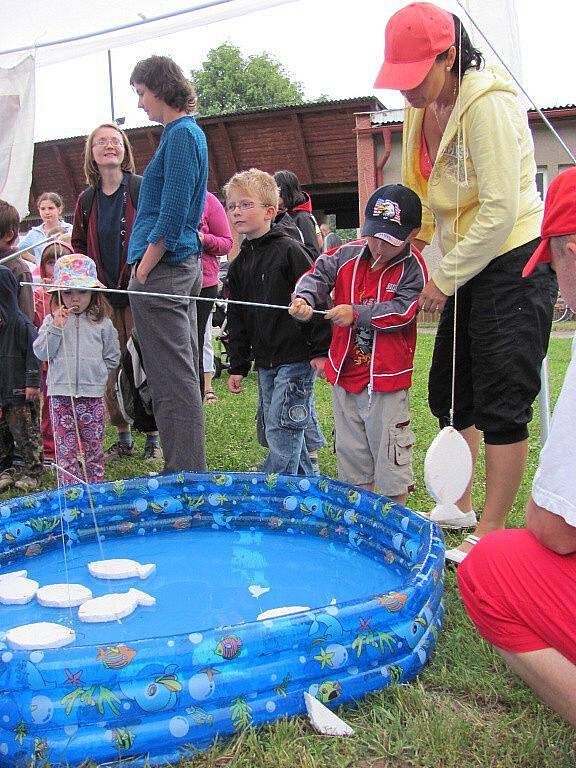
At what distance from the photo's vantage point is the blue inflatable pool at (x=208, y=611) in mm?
1667

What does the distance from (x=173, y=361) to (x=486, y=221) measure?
1599mm

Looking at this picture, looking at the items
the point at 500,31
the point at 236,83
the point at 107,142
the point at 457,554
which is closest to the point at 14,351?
the point at 107,142

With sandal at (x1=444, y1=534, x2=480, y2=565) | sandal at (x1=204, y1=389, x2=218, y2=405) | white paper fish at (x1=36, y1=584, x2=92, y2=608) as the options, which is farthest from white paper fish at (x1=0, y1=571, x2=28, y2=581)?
sandal at (x1=204, y1=389, x2=218, y2=405)

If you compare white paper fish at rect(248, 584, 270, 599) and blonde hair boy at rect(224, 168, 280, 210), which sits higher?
blonde hair boy at rect(224, 168, 280, 210)

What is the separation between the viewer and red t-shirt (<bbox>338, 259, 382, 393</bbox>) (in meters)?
3.01

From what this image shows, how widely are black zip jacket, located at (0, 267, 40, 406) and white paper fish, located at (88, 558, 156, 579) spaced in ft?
5.56

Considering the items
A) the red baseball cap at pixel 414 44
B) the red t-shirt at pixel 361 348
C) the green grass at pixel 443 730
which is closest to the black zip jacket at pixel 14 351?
the red t-shirt at pixel 361 348

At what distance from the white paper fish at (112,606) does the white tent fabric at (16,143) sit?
2.46 m

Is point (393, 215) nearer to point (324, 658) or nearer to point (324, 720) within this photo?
point (324, 658)

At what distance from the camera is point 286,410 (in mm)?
3396

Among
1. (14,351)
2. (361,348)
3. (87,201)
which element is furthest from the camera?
(87,201)

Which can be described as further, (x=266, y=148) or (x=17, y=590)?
(x=266, y=148)

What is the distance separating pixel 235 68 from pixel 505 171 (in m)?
44.5

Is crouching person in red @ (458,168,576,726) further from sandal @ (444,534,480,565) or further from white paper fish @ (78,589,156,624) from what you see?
white paper fish @ (78,589,156,624)
